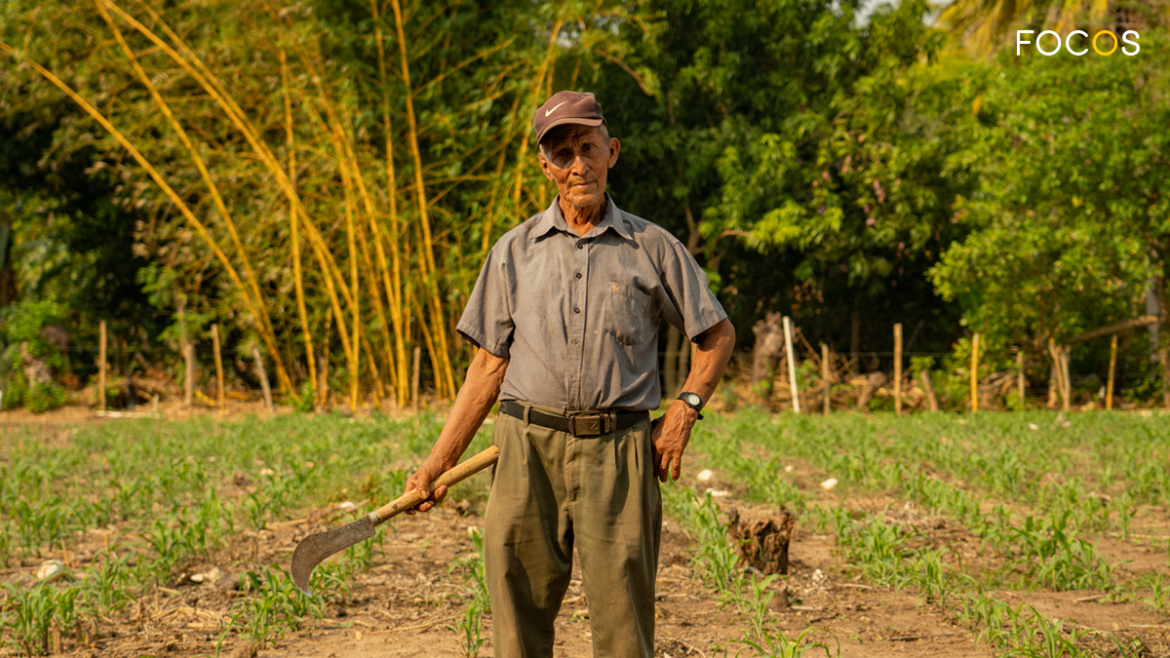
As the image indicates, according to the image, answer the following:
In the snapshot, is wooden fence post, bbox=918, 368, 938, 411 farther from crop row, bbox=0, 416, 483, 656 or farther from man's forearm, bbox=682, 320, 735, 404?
man's forearm, bbox=682, 320, 735, 404

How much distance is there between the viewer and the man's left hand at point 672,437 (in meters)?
2.17

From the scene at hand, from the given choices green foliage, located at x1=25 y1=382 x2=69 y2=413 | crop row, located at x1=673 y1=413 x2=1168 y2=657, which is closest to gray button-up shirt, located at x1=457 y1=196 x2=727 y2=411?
crop row, located at x1=673 y1=413 x2=1168 y2=657

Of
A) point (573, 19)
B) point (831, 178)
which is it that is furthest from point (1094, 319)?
point (573, 19)

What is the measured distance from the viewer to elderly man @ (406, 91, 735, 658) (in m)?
2.13

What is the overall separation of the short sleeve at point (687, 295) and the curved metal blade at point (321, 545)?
2.89ft

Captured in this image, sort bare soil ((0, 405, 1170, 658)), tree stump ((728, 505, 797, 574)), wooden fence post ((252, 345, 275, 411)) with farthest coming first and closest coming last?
wooden fence post ((252, 345, 275, 411)), tree stump ((728, 505, 797, 574)), bare soil ((0, 405, 1170, 658))

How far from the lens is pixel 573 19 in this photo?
959cm

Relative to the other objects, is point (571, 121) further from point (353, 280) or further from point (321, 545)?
point (353, 280)

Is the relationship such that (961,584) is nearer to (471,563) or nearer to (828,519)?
(828,519)

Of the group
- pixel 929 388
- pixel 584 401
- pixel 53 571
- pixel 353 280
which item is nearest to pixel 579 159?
pixel 584 401

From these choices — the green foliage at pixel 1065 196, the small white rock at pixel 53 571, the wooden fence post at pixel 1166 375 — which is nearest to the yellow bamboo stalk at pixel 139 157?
the small white rock at pixel 53 571

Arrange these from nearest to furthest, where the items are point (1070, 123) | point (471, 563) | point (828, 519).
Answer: point (471, 563) → point (828, 519) → point (1070, 123)

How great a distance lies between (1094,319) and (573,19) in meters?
7.84

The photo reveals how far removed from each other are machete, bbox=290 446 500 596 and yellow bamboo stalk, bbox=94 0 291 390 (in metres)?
8.51
